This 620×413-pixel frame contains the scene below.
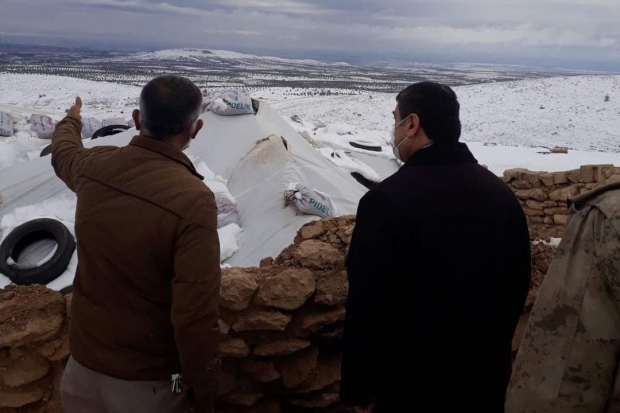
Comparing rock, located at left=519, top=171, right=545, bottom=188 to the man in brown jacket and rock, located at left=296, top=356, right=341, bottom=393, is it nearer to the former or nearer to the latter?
rock, located at left=296, top=356, right=341, bottom=393

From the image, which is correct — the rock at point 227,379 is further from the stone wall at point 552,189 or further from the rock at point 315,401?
the stone wall at point 552,189

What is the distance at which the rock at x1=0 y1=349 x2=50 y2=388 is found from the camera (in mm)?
2822

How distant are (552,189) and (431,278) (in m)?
6.35

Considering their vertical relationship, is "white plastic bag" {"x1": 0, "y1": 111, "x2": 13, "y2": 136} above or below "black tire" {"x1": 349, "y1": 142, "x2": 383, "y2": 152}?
above

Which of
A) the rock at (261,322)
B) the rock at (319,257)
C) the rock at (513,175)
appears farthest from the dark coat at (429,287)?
the rock at (513,175)

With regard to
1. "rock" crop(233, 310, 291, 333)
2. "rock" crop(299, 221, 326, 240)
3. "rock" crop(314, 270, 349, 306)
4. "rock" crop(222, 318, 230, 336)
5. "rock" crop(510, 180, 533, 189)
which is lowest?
"rock" crop(510, 180, 533, 189)

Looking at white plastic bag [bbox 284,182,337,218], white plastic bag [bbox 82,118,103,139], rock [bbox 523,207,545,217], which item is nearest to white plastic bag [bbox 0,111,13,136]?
white plastic bag [bbox 82,118,103,139]

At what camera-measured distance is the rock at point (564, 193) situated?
6.86m

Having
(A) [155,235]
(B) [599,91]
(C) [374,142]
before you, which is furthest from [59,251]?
(B) [599,91]

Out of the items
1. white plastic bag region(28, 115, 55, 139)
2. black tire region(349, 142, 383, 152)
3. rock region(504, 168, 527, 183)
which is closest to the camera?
rock region(504, 168, 527, 183)

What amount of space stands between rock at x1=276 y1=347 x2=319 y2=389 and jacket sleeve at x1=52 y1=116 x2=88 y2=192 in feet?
5.17

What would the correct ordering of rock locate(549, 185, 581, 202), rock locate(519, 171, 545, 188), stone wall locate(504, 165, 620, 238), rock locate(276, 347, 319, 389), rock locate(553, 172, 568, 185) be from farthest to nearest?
rock locate(519, 171, 545, 188) < rock locate(553, 172, 568, 185) < stone wall locate(504, 165, 620, 238) < rock locate(549, 185, 581, 202) < rock locate(276, 347, 319, 389)

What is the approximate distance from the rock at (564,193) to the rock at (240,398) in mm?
5352

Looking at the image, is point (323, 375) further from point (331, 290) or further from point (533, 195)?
point (533, 195)
